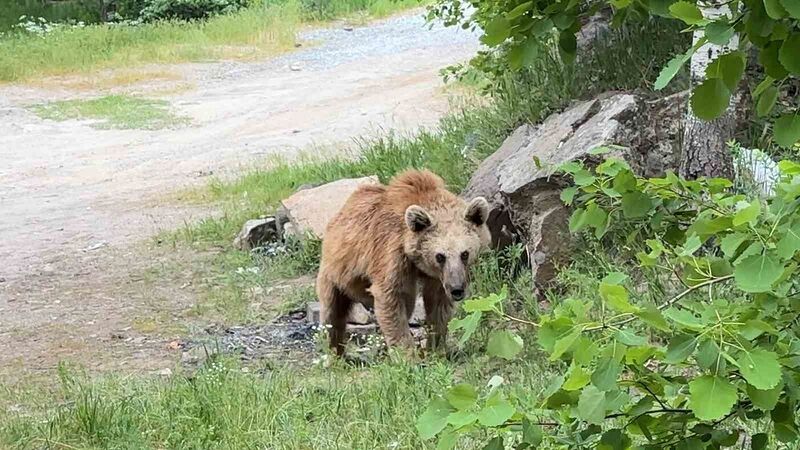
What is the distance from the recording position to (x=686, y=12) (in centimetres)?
195

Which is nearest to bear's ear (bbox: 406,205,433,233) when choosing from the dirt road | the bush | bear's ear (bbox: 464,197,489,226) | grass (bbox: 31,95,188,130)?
bear's ear (bbox: 464,197,489,226)

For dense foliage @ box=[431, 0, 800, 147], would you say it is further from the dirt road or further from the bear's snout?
the dirt road

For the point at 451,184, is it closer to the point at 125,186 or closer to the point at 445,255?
the point at 445,255

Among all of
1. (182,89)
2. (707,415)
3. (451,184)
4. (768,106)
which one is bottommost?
(182,89)

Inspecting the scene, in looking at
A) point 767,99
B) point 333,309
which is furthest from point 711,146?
point 767,99

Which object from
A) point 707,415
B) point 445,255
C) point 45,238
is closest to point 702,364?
point 707,415

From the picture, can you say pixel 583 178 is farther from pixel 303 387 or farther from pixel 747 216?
pixel 303 387

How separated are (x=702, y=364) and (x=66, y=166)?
14.9m

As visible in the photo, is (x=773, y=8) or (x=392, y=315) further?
(x=392, y=315)

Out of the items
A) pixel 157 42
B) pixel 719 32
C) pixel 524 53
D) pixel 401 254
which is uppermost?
pixel 719 32

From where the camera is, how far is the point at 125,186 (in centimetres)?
1469

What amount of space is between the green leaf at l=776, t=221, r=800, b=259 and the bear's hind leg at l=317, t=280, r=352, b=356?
19.6ft

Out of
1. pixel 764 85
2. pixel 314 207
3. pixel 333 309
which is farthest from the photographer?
pixel 314 207

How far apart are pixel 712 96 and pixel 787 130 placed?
0.67ft
